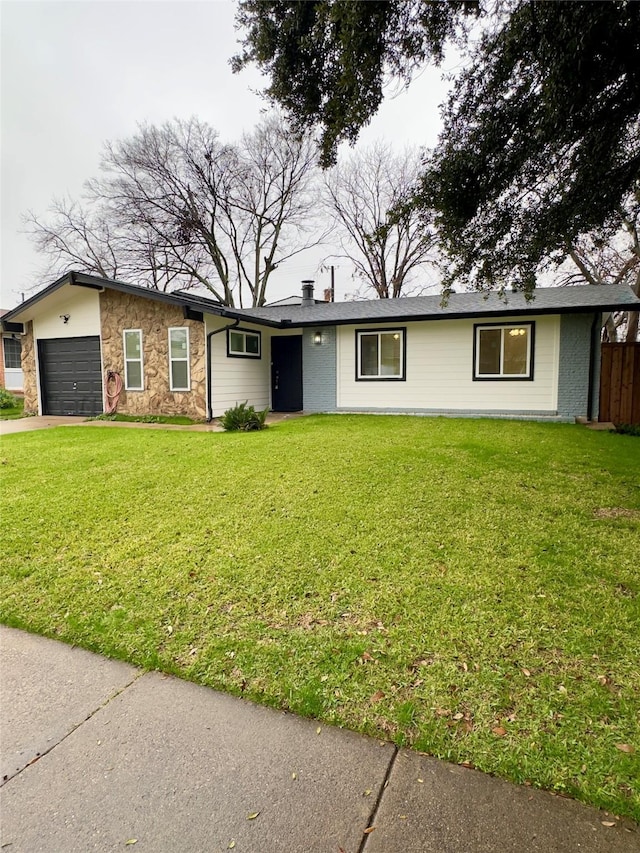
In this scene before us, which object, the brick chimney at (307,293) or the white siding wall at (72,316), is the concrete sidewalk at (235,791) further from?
the brick chimney at (307,293)

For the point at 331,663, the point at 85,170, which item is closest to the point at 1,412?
the point at 85,170

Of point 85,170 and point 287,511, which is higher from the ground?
point 85,170

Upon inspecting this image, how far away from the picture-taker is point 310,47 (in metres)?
4.75

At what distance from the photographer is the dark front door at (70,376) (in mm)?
11672

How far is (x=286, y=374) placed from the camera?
12625mm

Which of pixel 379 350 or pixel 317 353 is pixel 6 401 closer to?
pixel 317 353

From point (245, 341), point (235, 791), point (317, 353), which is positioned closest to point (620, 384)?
point (317, 353)

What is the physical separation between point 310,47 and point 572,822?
628 centimetres

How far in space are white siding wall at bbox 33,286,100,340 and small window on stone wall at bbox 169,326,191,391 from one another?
2477mm

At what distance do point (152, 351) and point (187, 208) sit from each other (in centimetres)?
1387

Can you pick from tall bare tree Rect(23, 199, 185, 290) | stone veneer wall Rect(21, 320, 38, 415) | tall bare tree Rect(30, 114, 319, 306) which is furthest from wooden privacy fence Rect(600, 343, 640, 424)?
tall bare tree Rect(23, 199, 185, 290)

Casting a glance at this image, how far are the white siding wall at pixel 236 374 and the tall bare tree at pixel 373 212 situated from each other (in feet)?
36.7

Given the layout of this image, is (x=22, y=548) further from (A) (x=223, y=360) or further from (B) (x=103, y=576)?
(A) (x=223, y=360)

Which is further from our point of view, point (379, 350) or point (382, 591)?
point (379, 350)
